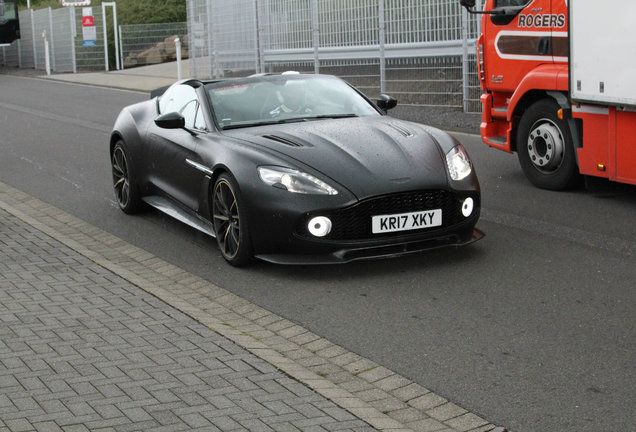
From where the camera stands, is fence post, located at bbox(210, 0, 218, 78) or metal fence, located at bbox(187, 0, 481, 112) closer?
metal fence, located at bbox(187, 0, 481, 112)

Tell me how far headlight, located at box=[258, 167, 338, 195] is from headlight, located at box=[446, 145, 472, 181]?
96cm

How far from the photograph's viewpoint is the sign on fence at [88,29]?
38938 millimetres

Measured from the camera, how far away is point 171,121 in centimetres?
830

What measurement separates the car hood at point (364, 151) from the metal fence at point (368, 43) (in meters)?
9.44

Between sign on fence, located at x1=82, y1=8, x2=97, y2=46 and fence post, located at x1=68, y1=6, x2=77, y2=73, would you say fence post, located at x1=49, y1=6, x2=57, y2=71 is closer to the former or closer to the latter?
fence post, located at x1=68, y1=6, x2=77, y2=73

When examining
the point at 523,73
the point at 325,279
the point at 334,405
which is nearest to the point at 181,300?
the point at 325,279

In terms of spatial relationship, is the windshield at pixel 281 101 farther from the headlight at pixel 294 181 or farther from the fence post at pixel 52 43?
the fence post at pixel 52 43

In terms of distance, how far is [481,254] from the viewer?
767 cm

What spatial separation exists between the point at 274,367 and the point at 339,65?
15759 millimetres

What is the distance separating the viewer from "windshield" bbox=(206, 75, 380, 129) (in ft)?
27.6

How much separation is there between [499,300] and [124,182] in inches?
183

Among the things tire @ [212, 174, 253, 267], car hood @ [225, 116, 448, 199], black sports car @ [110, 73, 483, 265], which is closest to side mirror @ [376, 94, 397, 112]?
black sports car @ [110, 73, 483, 265]

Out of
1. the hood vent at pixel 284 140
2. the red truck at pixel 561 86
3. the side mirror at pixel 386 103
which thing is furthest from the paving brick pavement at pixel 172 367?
the red truck at pixel 561 86

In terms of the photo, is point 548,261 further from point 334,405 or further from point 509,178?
point 509,178
